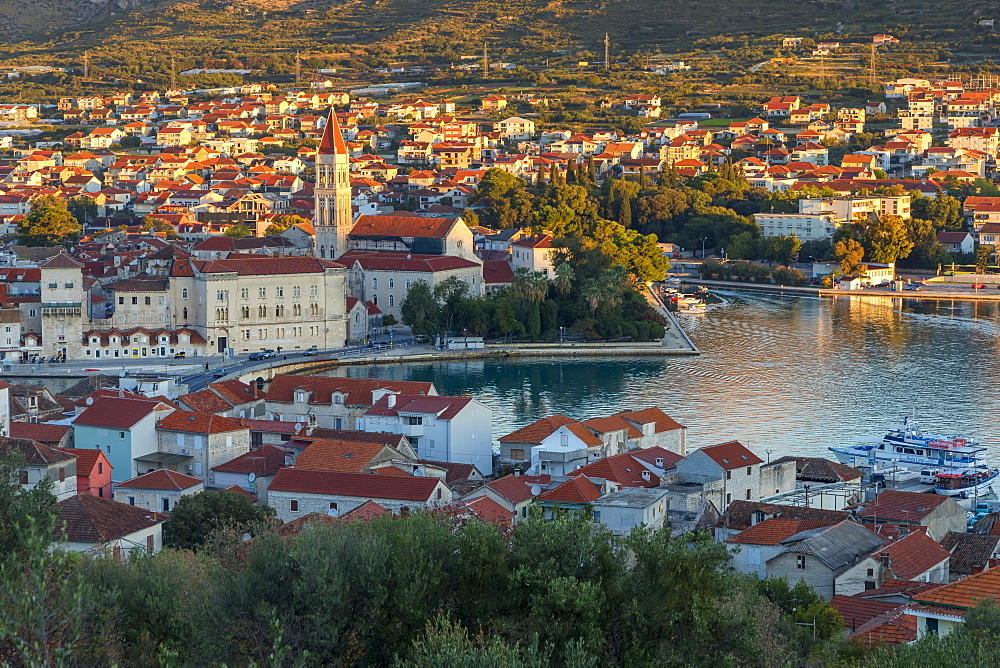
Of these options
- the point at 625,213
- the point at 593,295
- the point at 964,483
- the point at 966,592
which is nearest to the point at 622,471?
the point at 964,483

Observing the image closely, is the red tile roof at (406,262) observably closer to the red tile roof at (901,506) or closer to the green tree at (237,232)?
the green tree at (237,232)

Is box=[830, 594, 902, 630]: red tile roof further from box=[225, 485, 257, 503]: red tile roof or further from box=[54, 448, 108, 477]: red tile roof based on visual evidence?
box=[54, 448, 108, 477]: red tile roof

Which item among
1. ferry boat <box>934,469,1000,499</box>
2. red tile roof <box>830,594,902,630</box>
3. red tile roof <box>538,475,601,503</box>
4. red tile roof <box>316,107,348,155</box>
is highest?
red tile roof <box>316,107,348,155</box>

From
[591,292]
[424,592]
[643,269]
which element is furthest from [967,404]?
[424,592]

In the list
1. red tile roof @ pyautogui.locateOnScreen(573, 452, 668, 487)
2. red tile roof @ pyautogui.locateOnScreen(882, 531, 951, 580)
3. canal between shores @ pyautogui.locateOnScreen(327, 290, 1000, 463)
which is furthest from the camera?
canal between shores @ pyautogui.locateOnScreen(327, 290, 1000, 463)

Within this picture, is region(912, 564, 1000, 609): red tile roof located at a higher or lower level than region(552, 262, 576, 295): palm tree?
higher

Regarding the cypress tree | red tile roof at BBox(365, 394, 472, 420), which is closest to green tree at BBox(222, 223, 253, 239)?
the cypress tree

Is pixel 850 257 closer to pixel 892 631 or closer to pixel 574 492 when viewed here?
pixel 574 492
